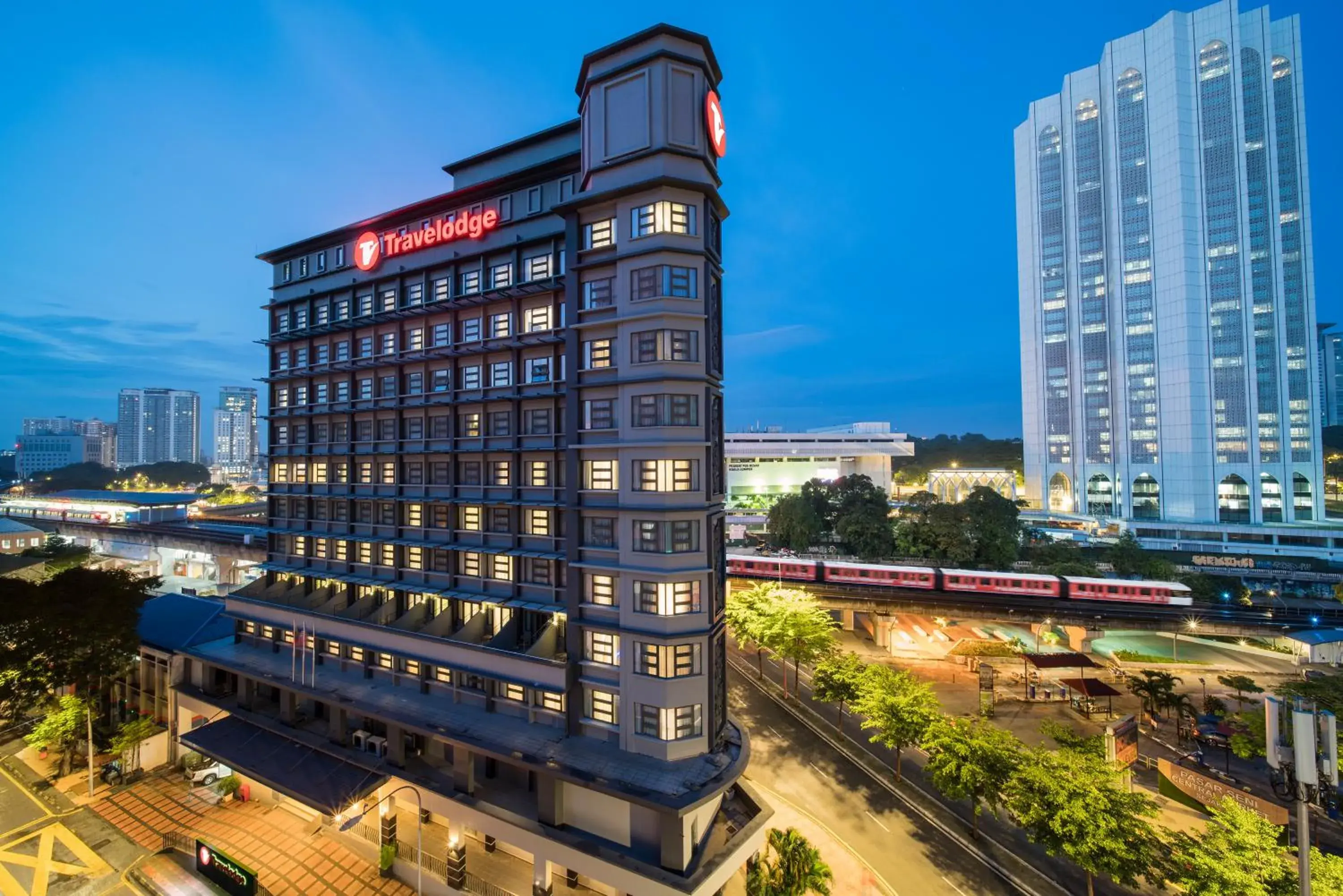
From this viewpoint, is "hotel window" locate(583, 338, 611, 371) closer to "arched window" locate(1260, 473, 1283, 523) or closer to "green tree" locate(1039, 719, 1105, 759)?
"green tree" locate(1039, 719, 1105, 759)

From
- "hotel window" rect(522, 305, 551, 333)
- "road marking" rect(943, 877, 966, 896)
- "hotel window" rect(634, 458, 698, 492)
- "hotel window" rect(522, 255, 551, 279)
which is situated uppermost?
"hotel window" rect(522, 255, 551, 279)

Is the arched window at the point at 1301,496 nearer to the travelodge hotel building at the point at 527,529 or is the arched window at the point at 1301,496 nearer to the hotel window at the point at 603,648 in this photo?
the travelodge hotel building at the point at 527,529

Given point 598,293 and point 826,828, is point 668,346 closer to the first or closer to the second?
point 598,293

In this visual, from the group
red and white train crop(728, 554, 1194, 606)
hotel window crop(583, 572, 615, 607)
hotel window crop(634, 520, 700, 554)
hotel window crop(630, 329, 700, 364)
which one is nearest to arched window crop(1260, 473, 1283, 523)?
red and white train crop(728, 554, 1194, 606)

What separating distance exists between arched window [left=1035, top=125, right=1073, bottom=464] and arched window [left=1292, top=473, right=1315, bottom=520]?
114 feet

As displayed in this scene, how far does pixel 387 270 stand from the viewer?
113ft

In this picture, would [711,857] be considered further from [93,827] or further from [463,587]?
[93,827]

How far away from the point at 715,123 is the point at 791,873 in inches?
1339

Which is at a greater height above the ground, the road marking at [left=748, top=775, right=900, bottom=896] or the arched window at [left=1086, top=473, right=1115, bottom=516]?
the arched window at [left=1086, top=473, right=1115, bottom=516]

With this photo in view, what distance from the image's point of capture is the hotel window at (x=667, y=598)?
2398 cm

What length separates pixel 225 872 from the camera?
2553 centimetres

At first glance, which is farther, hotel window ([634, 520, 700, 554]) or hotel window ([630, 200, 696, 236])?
hotel window ([630, 200, 696, 236])

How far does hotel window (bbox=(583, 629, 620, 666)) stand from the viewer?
→ 2533 centimetres

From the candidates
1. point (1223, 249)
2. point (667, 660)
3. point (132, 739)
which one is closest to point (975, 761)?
point (667, 660)
